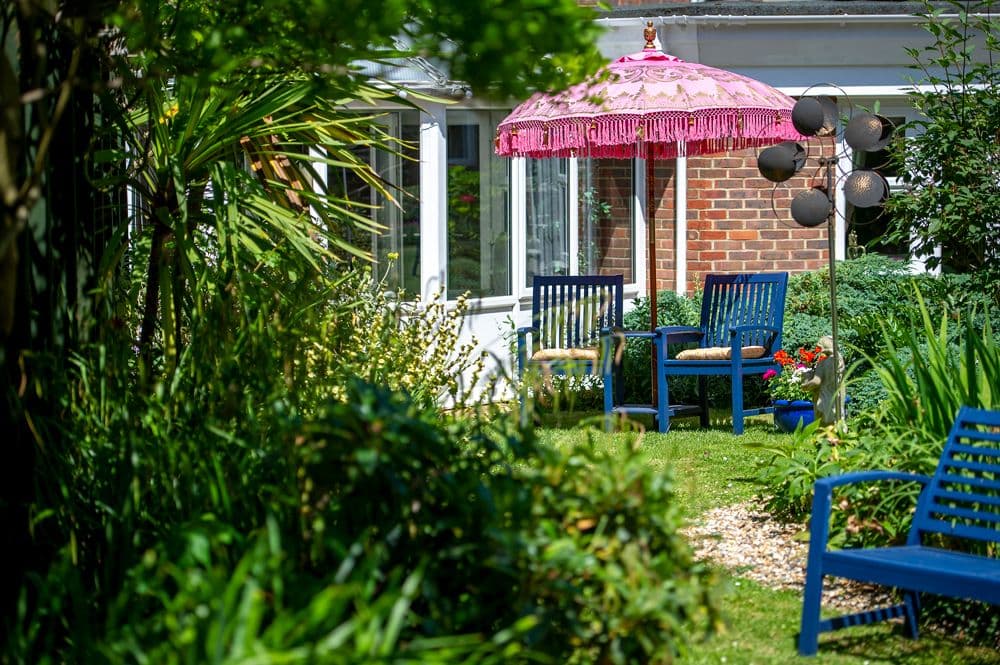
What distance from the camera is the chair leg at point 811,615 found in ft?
13.9

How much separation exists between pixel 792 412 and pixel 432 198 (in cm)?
330

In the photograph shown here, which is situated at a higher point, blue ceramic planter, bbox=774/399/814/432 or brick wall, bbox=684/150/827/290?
brick wall, bbox=684/150/827/290

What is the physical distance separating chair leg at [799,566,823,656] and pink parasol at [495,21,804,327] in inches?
180

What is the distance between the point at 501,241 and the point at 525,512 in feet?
27.5

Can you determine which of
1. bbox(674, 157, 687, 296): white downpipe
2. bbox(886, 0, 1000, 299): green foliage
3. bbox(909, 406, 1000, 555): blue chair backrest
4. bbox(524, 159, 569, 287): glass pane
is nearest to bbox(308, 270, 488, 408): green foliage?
bbox(909, 406, 1000, 555): blue chair backrest

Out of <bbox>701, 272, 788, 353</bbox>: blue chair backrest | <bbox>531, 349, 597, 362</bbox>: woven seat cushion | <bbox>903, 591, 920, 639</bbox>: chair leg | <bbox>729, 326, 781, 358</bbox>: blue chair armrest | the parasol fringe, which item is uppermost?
the parasol fringe

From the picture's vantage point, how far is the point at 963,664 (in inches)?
166

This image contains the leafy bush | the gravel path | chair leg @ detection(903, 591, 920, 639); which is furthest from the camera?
the gravel path

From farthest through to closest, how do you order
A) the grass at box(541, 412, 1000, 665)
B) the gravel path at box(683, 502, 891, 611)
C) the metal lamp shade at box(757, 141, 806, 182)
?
1. the metal lamp shade at box(757, 141, 806, 182)
2. the gravel path at box(683, 502, 891, 611)
3. the grass at box(541, 412, 1000, 665)

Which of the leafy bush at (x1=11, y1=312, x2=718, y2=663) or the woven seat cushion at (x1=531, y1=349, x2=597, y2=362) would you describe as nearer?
the leafy bush at (x1=11, y1=312, x2=718, y2=663)

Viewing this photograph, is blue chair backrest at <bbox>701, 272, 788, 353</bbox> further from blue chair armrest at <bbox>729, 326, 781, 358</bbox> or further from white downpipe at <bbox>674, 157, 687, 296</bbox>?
white downpipe at <bbox>674, 157, 687, 296</bbox>

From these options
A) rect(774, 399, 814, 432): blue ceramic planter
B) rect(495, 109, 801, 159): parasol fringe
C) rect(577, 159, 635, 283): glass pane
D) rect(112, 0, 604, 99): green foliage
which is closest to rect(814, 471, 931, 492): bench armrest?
rect(112, 0, 604, 99): green foliage

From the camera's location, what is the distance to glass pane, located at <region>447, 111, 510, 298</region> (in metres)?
10.7

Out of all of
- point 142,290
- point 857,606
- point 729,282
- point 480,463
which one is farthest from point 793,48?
point 480,463
